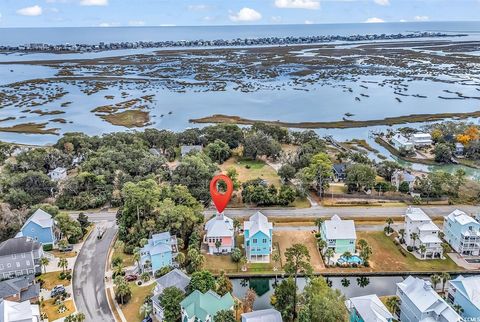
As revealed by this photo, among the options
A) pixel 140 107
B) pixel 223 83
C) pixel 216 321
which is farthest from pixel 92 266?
pixel 223 83

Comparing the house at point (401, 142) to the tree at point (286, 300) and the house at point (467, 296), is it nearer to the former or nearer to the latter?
the house at point (467, 296)

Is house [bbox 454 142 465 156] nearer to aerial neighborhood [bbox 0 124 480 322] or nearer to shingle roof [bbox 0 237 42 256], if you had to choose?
aerial neighborhood [bbox 0 124 480 322]

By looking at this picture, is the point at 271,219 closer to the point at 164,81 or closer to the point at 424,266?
the point at 424,266

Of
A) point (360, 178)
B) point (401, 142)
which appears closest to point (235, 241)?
point (360, 178)

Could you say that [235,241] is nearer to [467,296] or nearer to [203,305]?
[203,305]

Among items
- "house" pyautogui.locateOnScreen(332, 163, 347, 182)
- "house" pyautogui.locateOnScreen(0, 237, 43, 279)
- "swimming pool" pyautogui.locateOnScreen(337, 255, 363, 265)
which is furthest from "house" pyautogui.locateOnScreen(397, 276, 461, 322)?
"house" pyautogui.locateOnScreen(0, 237, 43, 279)

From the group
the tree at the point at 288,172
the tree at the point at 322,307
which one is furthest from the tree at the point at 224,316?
the tree at the point at 288,172
